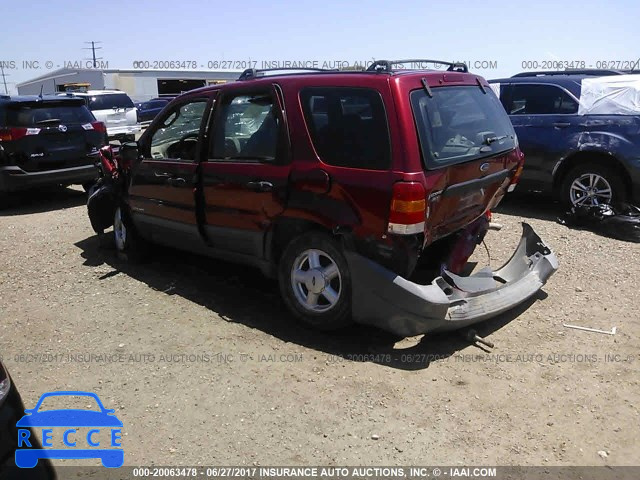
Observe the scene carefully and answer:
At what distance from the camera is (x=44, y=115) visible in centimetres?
890

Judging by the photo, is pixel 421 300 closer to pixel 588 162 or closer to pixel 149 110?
pixel 588 162

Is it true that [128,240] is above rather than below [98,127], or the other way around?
below

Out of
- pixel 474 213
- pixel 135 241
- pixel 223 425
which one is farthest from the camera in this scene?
pixel 135 241

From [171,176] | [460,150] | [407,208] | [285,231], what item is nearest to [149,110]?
[171,176]

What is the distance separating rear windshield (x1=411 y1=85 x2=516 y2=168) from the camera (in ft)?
12.1

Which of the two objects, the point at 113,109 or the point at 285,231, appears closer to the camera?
the point at 285,231

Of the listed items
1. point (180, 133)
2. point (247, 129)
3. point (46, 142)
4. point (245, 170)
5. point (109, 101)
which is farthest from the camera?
point (109, 101)

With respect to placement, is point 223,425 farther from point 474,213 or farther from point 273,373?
point 474,213

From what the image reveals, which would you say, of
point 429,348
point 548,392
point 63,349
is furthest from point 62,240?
point 548,392

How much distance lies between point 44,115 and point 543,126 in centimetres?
761

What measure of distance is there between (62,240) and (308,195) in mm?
4399

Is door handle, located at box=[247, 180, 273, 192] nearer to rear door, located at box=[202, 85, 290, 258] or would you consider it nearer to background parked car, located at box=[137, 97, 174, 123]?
rear door, located at box=[202, 85, 290, 258]

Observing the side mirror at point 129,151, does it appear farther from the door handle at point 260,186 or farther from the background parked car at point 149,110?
the background parked car at point 149,110

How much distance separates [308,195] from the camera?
4.02m
